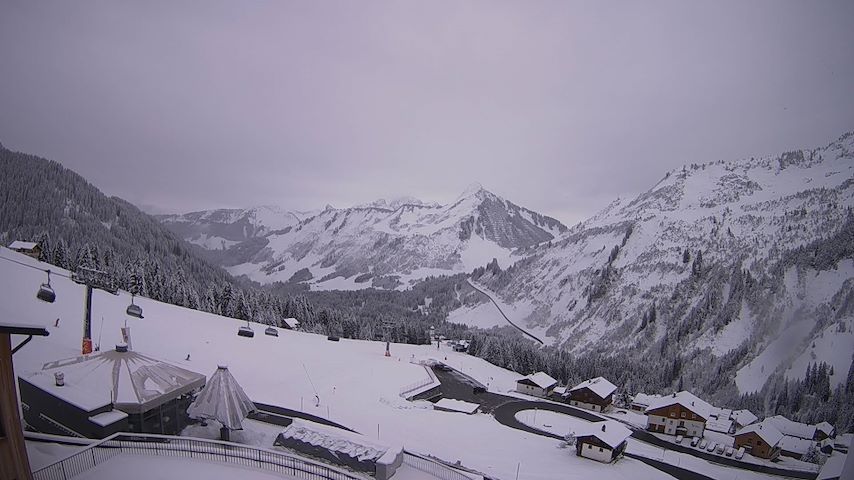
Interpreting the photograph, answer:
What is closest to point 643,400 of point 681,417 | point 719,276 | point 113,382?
point 681,417

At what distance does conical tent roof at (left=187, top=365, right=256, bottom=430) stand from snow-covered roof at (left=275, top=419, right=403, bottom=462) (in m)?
1.88

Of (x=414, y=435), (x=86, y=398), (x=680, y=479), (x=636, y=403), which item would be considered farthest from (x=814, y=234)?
(x=86, y=398)

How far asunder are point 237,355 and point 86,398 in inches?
761

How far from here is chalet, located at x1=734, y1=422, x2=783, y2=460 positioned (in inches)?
1261

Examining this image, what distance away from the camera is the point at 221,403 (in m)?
14.7

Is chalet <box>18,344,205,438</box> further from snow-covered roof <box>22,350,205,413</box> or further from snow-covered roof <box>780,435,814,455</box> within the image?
snow-covered roof <box>780,435,814,455</box>

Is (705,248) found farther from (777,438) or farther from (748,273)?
(777,438)

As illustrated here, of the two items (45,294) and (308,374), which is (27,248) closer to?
(45,294)

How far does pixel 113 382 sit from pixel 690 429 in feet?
146

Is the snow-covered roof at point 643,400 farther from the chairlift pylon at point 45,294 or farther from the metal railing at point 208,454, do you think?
the chairlift pylon at point 45,294

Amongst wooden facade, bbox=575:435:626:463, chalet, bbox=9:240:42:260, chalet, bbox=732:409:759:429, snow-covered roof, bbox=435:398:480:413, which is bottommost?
chalet, bbox=732:409:759:429

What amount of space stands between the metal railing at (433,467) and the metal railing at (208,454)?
3.15 meters

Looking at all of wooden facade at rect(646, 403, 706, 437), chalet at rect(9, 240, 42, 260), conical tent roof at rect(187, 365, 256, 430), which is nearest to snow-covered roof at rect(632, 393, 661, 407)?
wooden facade at rect(646, 403, 706, 437)

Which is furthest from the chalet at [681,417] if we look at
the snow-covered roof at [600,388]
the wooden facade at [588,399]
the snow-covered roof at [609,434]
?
the snow-covered roof at [609,434]
